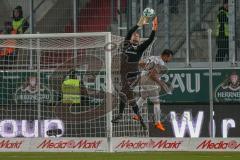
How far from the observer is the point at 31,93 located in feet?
66.7

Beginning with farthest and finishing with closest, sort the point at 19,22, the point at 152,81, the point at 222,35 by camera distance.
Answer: the point at 19,22, the point at 222,35, the point at 152,81

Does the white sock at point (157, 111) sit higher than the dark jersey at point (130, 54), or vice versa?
the dark jersey at point (130, 54)

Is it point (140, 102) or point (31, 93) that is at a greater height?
point (31, 93)

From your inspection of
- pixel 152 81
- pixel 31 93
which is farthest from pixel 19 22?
pixel 152 81

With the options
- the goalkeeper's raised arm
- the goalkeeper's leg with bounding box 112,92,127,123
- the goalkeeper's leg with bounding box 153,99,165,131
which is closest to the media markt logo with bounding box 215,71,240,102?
the goalkeeper's leg with bounding box 153,99,165,131

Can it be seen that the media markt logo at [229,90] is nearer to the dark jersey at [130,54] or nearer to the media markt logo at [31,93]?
the dark jersey at [130,54]

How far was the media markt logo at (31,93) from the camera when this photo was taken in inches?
793

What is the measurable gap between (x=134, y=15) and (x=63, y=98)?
4867mm
